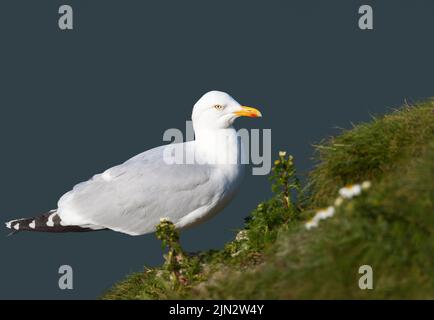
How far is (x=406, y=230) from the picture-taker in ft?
25.5

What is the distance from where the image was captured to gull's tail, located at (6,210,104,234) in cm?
1062

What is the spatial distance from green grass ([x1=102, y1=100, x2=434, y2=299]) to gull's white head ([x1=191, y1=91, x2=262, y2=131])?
75cm

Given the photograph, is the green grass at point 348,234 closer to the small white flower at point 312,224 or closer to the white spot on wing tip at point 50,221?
the small white flower at point 312,224

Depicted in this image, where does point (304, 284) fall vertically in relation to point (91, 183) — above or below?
below

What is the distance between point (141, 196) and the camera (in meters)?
10.4

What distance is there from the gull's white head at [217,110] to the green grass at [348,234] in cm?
75

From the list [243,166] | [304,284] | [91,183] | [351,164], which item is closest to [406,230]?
[304,284]

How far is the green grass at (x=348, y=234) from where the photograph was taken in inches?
304

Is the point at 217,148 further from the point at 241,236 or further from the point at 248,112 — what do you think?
the point at 241,236

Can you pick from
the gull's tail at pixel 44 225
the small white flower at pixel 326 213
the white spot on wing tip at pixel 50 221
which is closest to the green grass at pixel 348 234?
the small white flower at pixel 326 213
